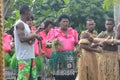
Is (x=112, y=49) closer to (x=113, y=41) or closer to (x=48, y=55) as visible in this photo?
(x=113, y=41)

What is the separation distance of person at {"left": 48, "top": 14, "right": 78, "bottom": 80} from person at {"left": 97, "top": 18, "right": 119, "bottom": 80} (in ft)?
1.88

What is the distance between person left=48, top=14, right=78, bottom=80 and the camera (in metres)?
7.20

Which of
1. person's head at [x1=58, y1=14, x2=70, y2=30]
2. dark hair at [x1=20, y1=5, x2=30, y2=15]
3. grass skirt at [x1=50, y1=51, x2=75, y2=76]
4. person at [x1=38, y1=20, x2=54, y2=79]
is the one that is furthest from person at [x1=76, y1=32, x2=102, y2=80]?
dark hair at [x1=20, y1=5, x2=30, y2=15]

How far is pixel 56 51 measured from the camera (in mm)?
7305

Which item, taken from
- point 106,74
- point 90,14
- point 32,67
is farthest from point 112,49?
point 90,14

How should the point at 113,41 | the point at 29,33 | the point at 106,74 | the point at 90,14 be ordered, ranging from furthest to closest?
the point at 90,14, the point at 106,74, the point at 113,41, the point at 29,33

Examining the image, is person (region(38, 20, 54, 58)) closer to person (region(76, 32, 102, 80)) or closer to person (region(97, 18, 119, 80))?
person (region(76, 32, 102, 80))

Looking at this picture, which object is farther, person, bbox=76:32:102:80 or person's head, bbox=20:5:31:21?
person, bbox=76:32:102:80

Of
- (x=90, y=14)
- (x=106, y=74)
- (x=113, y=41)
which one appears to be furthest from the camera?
(x=90, y=14)

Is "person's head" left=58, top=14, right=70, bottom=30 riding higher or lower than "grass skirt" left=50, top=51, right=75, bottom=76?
higher

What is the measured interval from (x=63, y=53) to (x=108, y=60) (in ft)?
3.02

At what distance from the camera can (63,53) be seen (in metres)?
7.22

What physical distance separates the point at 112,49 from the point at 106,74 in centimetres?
51

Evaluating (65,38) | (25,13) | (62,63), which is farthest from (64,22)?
(25,13)
